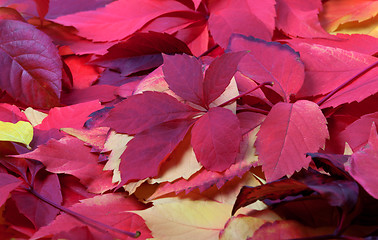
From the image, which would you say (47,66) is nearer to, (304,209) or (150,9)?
(150,9)

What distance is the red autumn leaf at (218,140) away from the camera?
0.95ft

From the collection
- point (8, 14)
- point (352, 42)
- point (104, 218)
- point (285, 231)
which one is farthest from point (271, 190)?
point (8, 14)

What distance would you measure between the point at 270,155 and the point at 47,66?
0.25 m

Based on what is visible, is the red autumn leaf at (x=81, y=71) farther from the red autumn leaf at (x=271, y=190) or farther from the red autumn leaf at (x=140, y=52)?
the red autumn leaf at (x=271, y=190)

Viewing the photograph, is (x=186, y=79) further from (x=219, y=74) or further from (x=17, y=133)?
(x=17, y=133)

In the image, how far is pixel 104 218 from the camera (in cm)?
30

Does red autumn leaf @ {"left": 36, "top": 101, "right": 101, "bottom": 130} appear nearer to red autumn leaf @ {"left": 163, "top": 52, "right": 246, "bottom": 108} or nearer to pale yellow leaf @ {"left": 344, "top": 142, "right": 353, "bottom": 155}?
red autumn leaf @ {"left": 163, "top": 52, "right": 246, "bottom": 108}

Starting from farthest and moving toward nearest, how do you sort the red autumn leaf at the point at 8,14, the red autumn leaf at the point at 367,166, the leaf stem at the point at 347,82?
the red autumn leaf at the point at 8,14
the leaf stem at the point at 347,82
the red autumn leaf at the point at 367,166

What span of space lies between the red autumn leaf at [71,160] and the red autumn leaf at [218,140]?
0.28ft

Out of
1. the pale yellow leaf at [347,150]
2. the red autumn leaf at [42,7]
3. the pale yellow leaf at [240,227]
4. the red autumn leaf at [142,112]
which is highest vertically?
the red autumn leaf at [42,7]

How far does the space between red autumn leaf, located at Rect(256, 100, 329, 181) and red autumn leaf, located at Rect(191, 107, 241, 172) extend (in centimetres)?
2

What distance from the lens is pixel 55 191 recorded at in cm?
32

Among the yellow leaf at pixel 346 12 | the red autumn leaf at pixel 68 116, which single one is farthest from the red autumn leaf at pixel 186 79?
the yellow leaf at pixel 346 12

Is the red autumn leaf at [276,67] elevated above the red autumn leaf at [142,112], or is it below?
above
